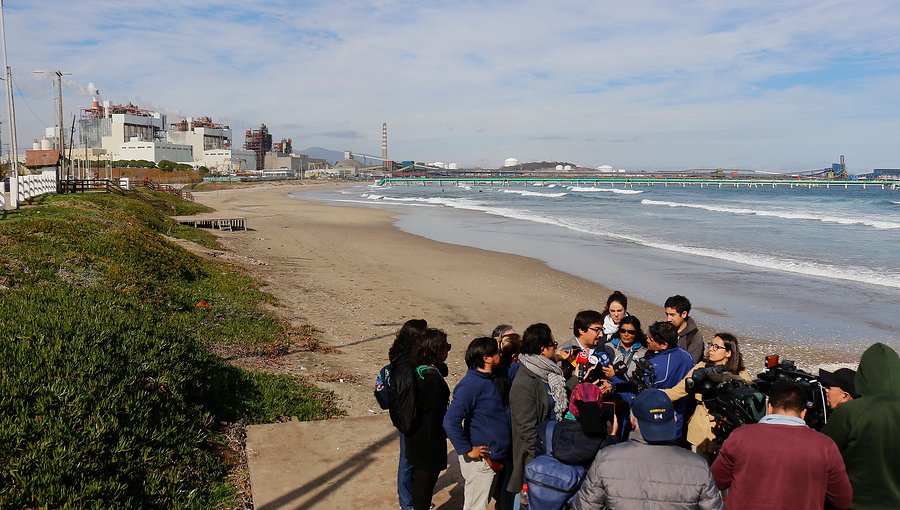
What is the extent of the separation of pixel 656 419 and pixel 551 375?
1.43m

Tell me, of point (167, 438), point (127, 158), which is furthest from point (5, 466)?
point (127, 158)

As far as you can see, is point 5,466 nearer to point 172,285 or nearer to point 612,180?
point 172,285

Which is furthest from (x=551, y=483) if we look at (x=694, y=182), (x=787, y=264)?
(x=694, y=182)

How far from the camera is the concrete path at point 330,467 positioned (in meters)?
5.34

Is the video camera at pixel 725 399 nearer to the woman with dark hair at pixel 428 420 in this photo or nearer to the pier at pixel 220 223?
the woman with dark hair at pixel 428 420

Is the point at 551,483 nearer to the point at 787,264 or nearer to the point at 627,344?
the point at 627,344

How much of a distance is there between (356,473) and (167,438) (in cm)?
159

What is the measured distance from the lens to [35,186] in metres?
29.7

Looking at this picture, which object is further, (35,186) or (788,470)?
(35,186)

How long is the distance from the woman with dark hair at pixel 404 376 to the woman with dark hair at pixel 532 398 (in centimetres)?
72

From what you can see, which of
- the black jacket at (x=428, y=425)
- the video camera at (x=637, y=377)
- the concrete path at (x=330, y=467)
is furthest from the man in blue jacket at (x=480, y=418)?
the concrete path at (x=330, y=467)

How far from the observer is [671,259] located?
23.9 meters

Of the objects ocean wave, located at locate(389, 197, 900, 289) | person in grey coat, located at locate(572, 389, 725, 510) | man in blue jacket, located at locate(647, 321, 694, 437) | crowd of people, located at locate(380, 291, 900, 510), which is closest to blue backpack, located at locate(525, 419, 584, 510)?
crowd of people, located at locate(380, 291, 900, 510)

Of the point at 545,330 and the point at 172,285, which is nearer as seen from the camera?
the point at 545,330
